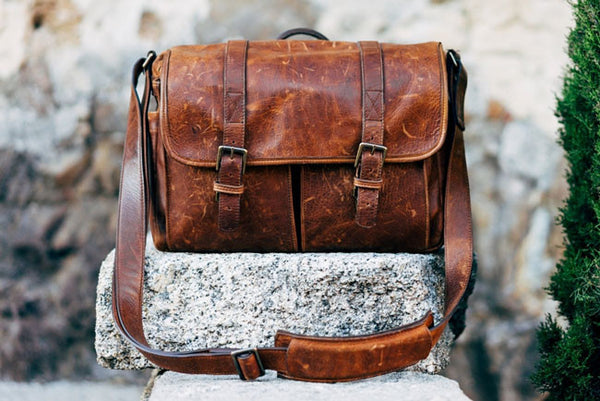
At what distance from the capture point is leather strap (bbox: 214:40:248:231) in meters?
1.45

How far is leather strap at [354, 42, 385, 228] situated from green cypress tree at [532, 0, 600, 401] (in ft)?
1.66

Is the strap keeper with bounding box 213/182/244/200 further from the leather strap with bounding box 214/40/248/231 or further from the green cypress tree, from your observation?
the green cypress tree

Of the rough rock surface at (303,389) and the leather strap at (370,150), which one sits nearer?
the rough rock surface at (303,389)

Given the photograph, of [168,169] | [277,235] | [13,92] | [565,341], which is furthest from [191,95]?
[13,92]

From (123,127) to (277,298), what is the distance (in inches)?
70.4

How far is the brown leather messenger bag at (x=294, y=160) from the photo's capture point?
1468 mm

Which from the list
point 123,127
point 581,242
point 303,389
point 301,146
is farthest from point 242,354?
point 123,127

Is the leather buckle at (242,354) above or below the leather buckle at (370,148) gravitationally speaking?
below

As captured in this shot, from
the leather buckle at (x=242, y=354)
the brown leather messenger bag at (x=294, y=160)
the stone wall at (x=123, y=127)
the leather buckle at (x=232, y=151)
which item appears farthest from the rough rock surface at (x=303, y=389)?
the stone wall at (x=123, y=127)

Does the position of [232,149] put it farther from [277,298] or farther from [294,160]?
[277,298]

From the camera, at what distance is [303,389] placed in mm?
1290

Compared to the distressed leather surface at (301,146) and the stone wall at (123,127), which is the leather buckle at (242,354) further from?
the stone wall at (123,127)

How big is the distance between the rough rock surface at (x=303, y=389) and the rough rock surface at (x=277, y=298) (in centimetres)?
12

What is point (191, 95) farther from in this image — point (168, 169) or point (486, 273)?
point (486, 273)
